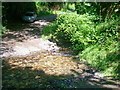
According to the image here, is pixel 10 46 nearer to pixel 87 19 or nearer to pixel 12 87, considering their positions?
pixel 87 19

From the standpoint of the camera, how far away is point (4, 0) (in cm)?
1723

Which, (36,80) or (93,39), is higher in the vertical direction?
(93,39)

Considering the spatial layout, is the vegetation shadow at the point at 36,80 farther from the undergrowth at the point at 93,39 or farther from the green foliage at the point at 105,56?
the undergrowth at the point at 93,39

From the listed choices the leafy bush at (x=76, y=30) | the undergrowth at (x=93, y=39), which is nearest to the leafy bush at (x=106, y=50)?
the undergrowth at (x=93, y=39)

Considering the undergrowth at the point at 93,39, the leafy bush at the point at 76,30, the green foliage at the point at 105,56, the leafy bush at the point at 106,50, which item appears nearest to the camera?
the green foliage at the point at 105,56

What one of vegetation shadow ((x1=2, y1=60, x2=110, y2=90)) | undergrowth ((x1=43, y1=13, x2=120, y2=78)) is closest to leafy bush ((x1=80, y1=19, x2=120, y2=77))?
undergrowth ((x1=43, y1=13, x2=120, y2=78))

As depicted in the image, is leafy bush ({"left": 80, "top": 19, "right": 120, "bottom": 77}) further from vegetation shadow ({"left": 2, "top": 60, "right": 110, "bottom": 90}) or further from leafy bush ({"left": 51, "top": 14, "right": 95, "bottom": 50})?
vegetation shadow ({"left": 2, "top": 60, "right": 110, "bottom": 90})

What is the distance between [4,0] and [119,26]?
8478 mm

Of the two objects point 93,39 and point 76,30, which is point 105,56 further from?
point 76,30

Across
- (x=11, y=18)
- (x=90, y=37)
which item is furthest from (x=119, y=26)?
(x=11, y=18)

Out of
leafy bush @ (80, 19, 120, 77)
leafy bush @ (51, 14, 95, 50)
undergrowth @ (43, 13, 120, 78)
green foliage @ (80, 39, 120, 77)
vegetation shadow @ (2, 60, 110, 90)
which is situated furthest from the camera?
leafy bush @ (51, 14, 95, 50)

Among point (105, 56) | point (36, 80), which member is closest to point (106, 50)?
point (105, 56)

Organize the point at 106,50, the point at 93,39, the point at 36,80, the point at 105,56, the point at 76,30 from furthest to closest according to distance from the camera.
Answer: the point at 76,30 → the point at 93,39 → the point at 106,50 → the point at 105,56 → the point at 36,80

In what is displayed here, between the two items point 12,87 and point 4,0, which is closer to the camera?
point 12,87
